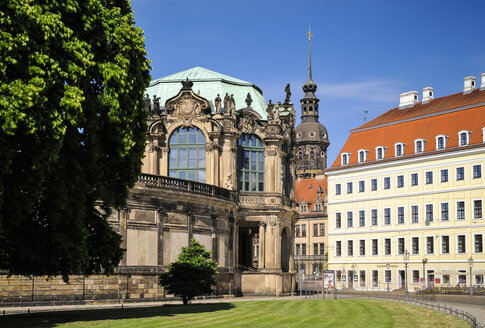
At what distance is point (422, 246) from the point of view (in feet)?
260

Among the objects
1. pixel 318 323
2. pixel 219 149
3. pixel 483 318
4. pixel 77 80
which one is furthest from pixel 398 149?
pixel 77 80

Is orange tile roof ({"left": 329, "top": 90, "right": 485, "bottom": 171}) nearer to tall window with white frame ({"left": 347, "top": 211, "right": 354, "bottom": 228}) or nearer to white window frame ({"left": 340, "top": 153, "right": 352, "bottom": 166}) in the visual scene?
white window frame ({"left": 340, "top": 153, "right": 352, "bottom": 166})

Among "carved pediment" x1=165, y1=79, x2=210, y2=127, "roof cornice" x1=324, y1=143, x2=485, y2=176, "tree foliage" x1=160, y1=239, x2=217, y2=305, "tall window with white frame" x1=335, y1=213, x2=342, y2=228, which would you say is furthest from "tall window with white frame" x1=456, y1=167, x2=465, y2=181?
"tree foliage" x1=160, y1=239, x2=217, y2=305

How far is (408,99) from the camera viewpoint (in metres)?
89.8

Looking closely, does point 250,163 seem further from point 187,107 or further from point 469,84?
point 469,84

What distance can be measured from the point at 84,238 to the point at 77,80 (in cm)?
619

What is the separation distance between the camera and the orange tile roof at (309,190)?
5561 inches

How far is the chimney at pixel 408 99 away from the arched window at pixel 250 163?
33503mm

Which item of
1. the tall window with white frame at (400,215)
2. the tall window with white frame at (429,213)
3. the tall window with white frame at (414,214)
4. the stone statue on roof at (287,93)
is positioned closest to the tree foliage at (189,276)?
the stone statue on roof at (287,93)

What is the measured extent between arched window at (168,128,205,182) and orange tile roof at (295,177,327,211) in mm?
80854

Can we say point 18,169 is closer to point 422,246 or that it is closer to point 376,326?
point 376,326

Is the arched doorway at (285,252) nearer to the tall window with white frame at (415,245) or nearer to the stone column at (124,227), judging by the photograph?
the tall window with white frame at (415,245)

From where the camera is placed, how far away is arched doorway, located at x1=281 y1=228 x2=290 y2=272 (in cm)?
6406

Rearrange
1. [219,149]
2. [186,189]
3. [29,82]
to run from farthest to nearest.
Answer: [219,149], [186,189], [29,82]
